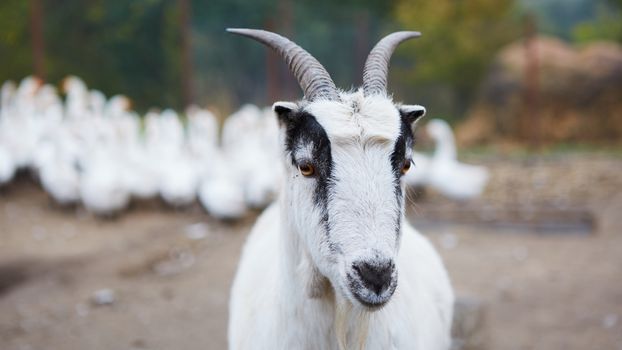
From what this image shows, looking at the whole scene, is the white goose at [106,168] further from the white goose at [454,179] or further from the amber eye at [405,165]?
the amber eye at [405,165]

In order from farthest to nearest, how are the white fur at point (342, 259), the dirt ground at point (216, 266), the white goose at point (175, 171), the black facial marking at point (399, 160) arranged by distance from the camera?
the white goose at point (175, 171)
the dirt ground at point (216, 266)
the black facial marking at point (399, 160)
the white fur at point (342, 259)

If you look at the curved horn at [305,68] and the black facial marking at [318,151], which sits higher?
the curved horn at [305,68]

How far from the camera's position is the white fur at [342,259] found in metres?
2.49

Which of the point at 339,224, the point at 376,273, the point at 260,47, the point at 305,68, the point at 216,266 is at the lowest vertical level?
the point at 216,266

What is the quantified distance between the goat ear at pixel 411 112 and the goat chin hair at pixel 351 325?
0.82 meters

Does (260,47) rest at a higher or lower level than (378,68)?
higher

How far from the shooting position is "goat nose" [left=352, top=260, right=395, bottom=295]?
7.78 ft

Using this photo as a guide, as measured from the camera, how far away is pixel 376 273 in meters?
2.38

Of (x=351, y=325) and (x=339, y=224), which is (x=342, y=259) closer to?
(x=339, y=224)

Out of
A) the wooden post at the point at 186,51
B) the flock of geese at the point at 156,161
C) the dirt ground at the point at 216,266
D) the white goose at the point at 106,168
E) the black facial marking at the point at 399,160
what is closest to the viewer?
the black facial marking at the point at 399,160

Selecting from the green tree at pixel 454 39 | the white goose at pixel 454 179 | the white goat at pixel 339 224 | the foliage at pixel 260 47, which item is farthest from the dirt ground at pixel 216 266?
the green tree at pixel 454 39

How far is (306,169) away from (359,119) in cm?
30

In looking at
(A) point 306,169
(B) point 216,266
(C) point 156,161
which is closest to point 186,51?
(C) point 156,161

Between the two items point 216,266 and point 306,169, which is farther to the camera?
point 216,266
